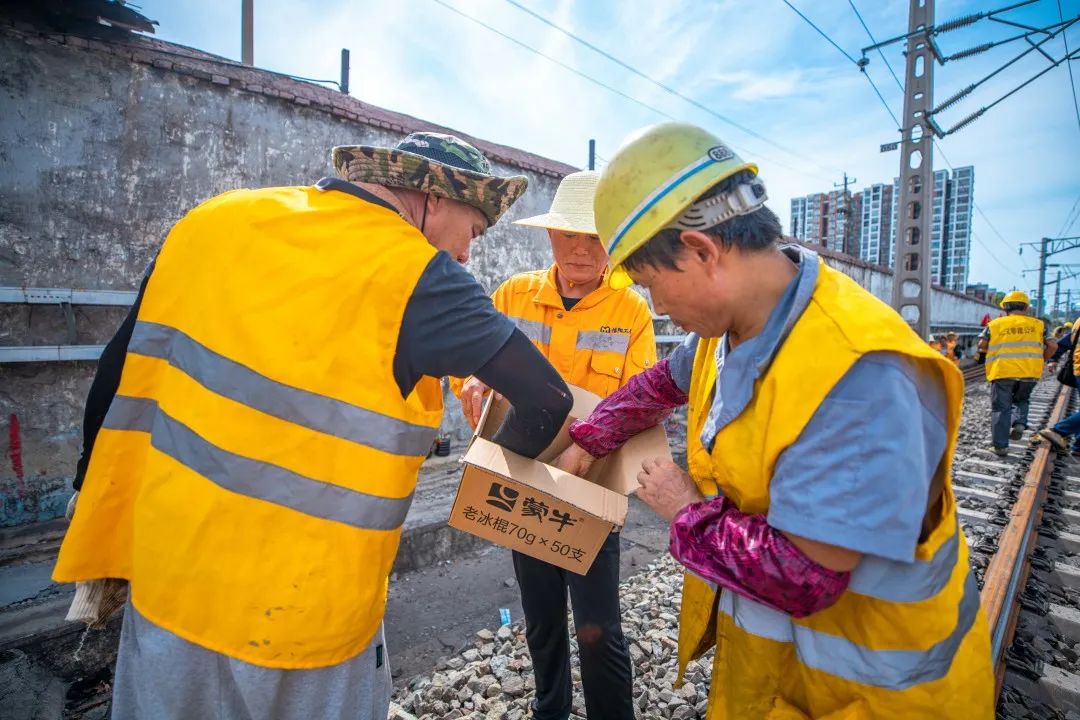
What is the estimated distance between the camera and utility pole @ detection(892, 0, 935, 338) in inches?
495

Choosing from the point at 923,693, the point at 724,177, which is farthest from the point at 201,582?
the point at 923,693

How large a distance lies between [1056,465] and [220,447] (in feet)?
31.6

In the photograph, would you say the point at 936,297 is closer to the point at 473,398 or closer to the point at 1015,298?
the point at 1015,298

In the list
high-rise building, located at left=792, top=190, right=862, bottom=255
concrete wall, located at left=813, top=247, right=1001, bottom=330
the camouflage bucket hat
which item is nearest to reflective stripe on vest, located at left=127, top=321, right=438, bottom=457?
the camouflage bucket hat

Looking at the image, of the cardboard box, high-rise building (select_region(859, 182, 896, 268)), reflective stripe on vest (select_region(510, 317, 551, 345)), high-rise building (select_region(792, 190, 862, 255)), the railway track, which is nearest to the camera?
the cardboard box

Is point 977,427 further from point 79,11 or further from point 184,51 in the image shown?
point 79,11

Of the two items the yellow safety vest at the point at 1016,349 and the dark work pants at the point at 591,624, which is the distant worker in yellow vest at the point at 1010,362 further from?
the dark work pants at the point at 591,624

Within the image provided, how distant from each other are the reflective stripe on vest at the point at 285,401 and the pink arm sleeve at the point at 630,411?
889 mm

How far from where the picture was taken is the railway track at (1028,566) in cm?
281

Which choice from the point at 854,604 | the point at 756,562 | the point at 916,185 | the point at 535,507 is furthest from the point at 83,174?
the point at 916,185

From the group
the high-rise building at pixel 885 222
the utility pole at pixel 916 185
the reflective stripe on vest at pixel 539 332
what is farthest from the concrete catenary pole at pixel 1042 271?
the reflective stripe on vest at pixel 539 332

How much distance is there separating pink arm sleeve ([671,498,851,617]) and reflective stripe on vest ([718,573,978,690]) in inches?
7.3

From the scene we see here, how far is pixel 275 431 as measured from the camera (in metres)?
1.16

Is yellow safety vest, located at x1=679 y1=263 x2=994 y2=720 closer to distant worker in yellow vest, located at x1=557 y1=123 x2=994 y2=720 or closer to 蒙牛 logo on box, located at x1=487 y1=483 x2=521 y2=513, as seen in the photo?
distant worker in yellow vest, located at x1=557 y1=123 x2=994 y2=720
